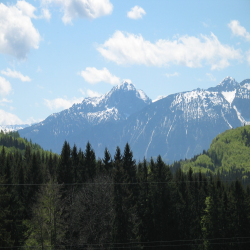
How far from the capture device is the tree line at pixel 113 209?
4684cm

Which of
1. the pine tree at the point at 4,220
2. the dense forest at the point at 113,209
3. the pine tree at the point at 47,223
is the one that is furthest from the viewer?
the dense forest at the point at 113,209

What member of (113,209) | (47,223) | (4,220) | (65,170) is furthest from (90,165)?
(4,220)

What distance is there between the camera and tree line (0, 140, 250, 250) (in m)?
46.8

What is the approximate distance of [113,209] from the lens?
50.1 metres

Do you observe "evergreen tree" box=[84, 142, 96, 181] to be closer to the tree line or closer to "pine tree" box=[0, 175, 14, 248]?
the tree line

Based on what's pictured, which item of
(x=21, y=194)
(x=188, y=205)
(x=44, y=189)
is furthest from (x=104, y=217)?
(x=188, y=205)

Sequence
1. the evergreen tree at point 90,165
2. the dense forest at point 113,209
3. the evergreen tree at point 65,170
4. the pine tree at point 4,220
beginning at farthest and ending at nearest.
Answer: the evergreen tree at point 90,165 < the evergreen tree at point 65,170 < the dense forest at point 113,209 < the pine tree at point 4,220

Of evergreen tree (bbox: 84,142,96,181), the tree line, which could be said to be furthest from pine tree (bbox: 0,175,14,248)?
evergreen tree (bbox: 84,142,96,181)

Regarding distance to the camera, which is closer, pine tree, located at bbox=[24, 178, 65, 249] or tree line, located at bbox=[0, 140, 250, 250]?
pine tree, located at bbox=[24, 178, 65, 249]

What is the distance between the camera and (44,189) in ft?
161

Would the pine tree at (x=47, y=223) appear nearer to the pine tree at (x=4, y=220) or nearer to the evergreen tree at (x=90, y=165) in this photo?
the pine tree at (x=4, y=220)

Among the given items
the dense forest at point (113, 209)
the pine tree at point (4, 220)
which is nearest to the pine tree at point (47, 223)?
the dense forest at point (113, 209)

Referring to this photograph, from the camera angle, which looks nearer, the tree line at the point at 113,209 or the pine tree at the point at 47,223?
the pine tree at the point at 47,223

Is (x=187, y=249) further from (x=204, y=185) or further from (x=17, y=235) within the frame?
(x=17, y=235)
